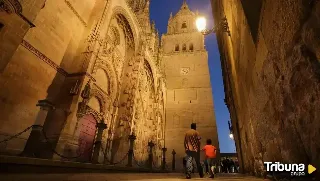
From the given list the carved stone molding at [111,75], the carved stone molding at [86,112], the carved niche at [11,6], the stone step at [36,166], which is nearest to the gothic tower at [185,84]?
the carved stone molding at [111,75]

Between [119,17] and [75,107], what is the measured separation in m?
9.57

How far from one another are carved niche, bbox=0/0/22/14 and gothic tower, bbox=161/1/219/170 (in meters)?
20.5

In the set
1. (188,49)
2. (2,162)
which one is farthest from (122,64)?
(188,49)

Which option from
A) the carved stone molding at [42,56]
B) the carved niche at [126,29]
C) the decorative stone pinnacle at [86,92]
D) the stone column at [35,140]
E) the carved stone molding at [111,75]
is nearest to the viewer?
the stone column at [35,140]

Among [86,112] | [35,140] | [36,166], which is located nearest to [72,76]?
[86,112]

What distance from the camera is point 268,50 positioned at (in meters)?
2.50

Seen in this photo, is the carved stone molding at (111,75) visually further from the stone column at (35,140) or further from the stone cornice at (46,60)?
the stone column at (35,140)

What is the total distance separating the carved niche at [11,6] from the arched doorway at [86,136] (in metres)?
6.06

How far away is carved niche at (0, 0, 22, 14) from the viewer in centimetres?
607

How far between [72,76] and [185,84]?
1908 centimetres

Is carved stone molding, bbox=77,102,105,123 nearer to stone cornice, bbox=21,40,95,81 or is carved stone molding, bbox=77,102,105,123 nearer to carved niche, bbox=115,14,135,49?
stone cornice, bbox=21,40,95,81

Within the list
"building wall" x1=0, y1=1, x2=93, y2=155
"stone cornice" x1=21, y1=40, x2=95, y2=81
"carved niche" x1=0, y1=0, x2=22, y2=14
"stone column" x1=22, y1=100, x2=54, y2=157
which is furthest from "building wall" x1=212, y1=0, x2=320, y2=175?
"stone cornice" x1=21, y1=40, x2=95, y2=81

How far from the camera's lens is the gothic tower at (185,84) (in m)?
23.8

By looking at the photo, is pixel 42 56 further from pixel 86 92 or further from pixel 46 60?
pixel 86 92
